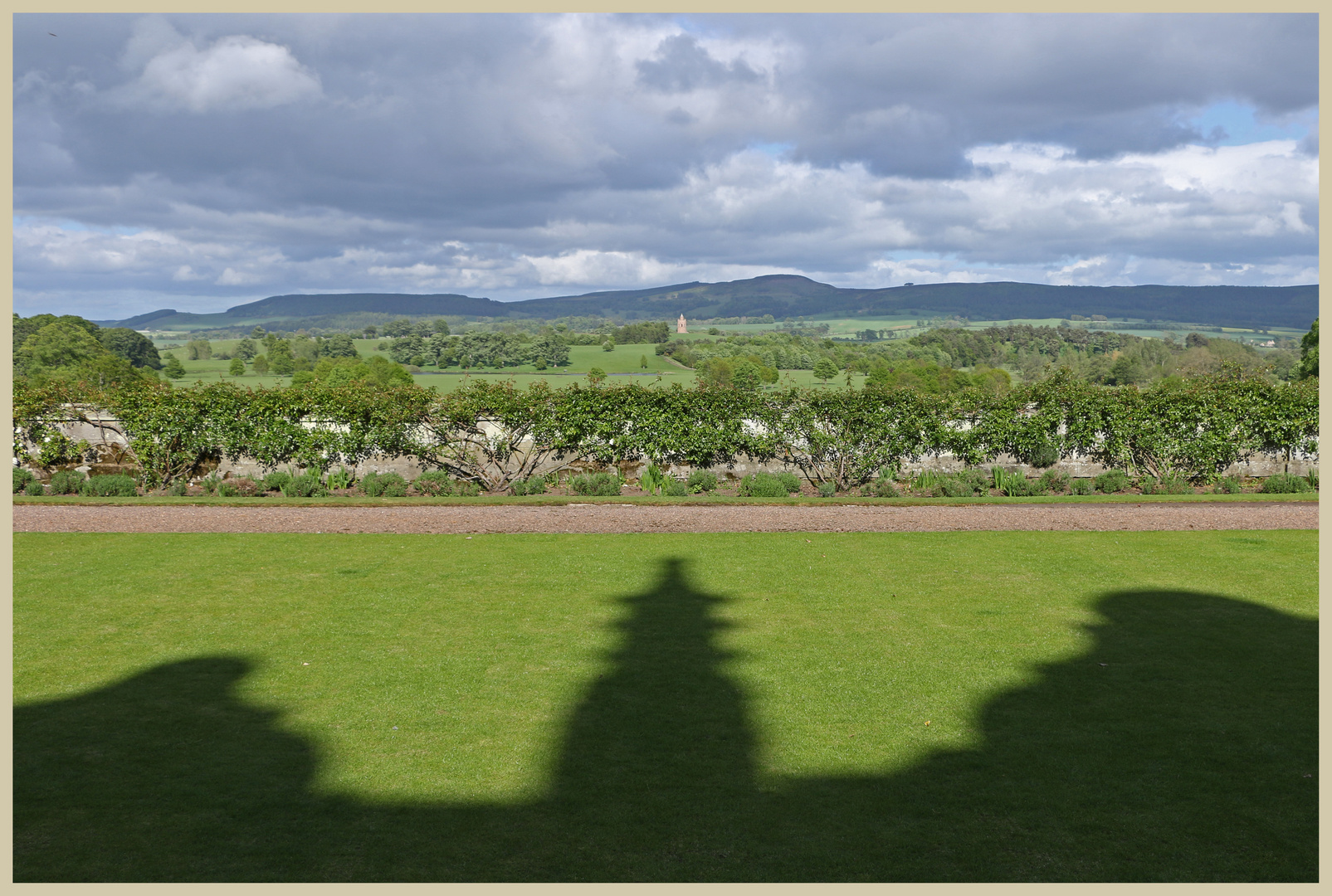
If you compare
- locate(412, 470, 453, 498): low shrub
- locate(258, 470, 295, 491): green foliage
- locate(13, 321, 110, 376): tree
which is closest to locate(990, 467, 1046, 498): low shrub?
locate(412, 470, 453, 498): low shrub

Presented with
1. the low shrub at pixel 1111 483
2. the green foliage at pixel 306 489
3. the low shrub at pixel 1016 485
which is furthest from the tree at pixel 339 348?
the low shrub at pixel 1111 483

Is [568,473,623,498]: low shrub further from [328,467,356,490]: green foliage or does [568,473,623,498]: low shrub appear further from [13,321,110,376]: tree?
[13,321,110,376]: tree

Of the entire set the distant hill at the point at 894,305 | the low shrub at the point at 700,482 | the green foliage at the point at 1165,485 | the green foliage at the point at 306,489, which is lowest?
the green foliage at the point at 1165,485

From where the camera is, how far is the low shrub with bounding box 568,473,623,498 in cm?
1816

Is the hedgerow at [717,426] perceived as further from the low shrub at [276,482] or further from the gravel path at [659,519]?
the gravel path at [659,519]

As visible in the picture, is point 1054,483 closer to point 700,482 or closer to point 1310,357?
point 700,482

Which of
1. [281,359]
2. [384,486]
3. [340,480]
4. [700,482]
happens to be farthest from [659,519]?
[281,359]

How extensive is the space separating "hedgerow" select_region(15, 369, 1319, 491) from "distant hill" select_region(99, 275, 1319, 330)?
402 ft

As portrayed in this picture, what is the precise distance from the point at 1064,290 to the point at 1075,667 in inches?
7937

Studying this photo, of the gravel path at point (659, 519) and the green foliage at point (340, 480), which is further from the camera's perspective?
the green foliage at point (340, 480)

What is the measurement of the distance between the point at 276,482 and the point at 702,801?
15720 mm

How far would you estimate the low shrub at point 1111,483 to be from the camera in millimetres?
18266

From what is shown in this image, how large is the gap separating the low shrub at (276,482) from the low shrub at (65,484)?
3.50 meters

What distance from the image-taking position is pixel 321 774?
5051 mm
